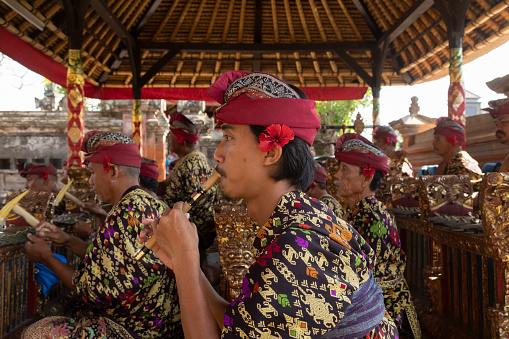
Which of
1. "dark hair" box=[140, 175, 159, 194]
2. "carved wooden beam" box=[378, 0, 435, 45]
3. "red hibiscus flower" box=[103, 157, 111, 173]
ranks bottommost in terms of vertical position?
"dark hair" box=[140, 175, 159, 194]

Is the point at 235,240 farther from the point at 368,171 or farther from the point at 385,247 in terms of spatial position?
the point at 368,171

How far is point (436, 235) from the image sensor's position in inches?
111

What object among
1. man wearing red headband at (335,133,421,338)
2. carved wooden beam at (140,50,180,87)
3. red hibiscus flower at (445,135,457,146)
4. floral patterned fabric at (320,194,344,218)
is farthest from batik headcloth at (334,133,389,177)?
carved wooden beam at (140,50,180,87)

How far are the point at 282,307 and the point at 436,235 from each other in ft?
7.46

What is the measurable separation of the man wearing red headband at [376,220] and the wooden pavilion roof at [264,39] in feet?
15.2

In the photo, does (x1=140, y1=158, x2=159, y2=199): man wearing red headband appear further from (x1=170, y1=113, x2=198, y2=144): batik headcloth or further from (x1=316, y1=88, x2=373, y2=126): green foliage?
(x1=316, y1=88, x2=373, y2=126): green foliage

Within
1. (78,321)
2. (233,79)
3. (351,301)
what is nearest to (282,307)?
(351,301)

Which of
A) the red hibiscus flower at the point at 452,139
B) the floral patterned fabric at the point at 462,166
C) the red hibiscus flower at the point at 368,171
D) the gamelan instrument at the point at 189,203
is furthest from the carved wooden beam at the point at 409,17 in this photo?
the gamelan instrument at the point at 189,203

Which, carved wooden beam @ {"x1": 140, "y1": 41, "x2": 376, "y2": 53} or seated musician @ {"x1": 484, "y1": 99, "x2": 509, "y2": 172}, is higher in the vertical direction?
carved wooden beam @ {"x1": 140, "y1": 41, "x2": 376, "y2": 53}

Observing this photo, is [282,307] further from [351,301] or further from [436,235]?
[436,235]

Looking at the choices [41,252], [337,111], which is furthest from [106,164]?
[337,111]

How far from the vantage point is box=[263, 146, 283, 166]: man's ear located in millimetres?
1102

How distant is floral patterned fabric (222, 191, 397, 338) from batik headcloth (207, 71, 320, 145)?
26cm

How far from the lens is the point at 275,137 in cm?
107
